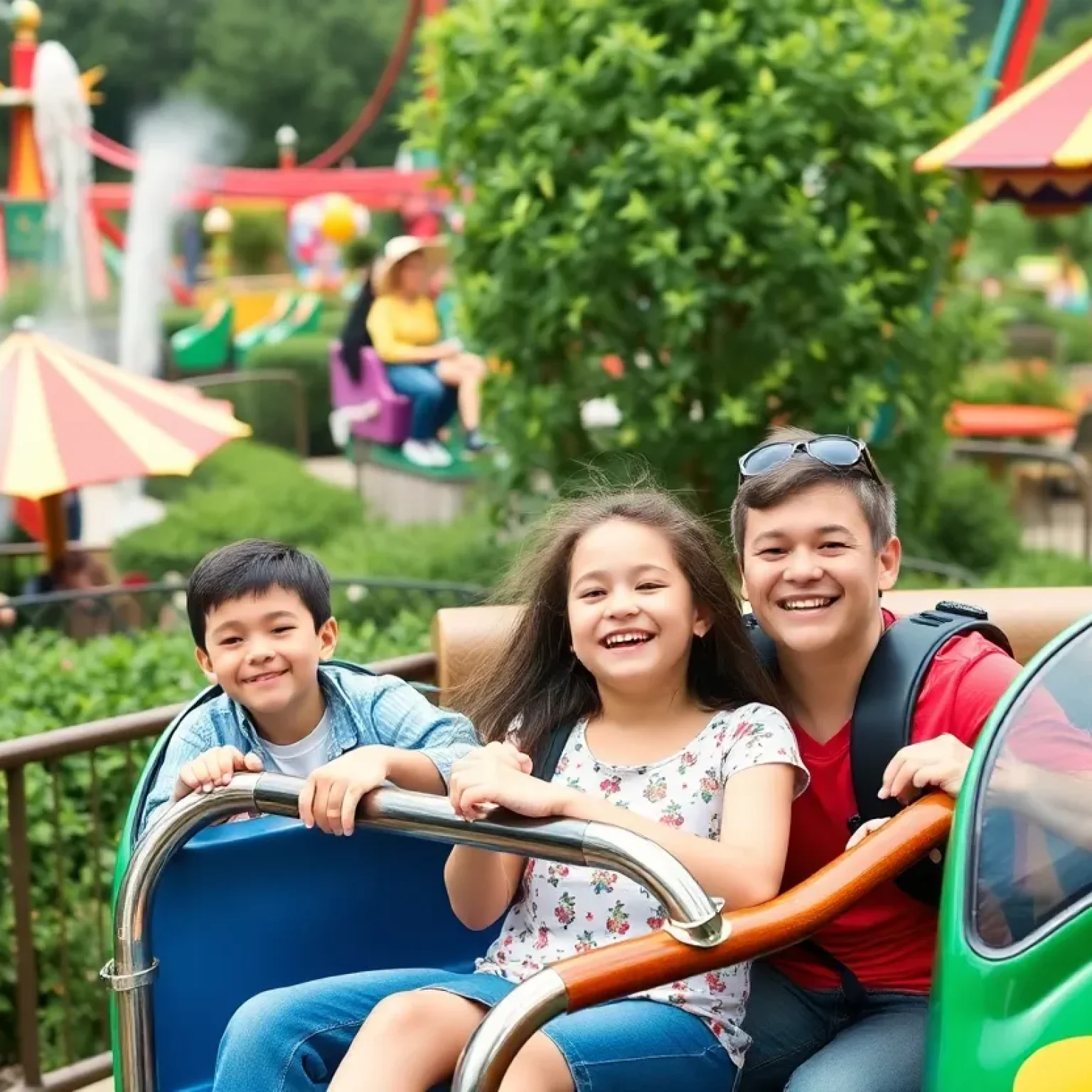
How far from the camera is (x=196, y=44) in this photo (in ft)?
157

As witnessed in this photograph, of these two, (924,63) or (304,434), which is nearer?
(924,63)

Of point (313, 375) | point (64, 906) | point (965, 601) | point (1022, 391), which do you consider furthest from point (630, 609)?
point (313, 375)

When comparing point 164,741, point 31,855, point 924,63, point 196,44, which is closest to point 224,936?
point 164,741

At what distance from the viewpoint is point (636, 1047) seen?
1995mm

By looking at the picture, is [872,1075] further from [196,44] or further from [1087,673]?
[196,44]

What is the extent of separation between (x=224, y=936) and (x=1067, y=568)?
181 inches

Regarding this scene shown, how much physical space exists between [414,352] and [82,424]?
4.94 meters

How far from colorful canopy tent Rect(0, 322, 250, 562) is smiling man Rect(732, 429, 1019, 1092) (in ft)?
13.0

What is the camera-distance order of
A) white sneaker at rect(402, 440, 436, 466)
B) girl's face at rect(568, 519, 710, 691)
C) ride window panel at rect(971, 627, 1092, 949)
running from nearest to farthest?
ride window panel at rect(971, 627, 1092, 949) < girl's face at rect(568, 519, 710, 691) < white sneaker at rect(402, 440, 436, 466)

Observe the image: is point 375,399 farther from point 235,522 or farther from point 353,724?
point 353,724

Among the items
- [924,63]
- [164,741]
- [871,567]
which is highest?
[924,63]

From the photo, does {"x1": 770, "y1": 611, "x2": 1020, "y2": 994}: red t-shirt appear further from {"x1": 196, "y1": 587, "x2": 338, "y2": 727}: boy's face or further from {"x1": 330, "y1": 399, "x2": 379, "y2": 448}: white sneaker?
{"x1": 330, "y1": 399, "x2": 379, "y2": 448}: white sneaker

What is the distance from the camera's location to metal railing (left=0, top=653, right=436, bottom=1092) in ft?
11.1

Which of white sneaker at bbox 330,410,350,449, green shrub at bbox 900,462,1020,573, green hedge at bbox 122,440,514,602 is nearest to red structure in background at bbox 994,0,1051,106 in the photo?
green shrub at bbox 900,462,1020,573
